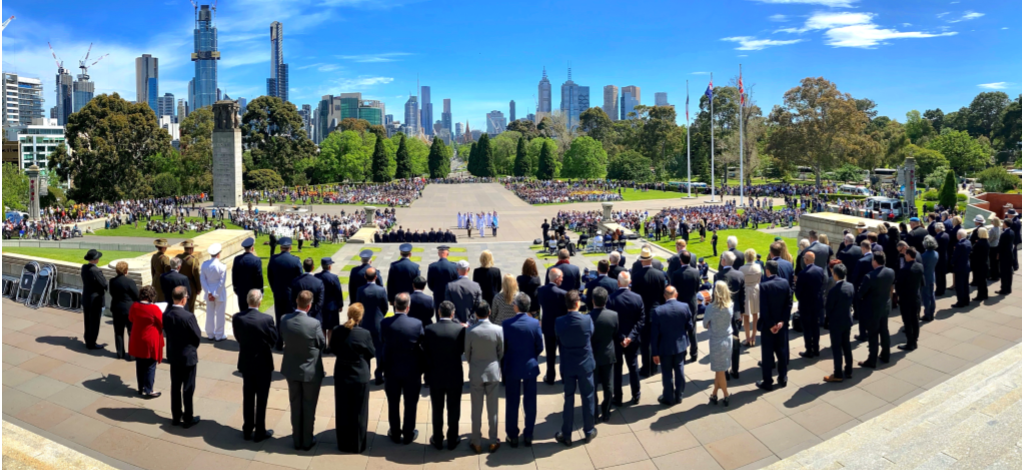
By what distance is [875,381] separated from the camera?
7.97m

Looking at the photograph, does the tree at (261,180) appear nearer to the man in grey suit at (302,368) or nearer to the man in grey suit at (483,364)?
the man in grey suit at (302,368)

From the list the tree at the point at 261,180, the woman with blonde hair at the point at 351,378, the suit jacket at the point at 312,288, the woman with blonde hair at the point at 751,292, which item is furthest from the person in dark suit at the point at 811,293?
the tree at the point at 261,180

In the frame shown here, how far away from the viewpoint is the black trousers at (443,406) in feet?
20.9

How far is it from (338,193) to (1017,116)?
258 feet

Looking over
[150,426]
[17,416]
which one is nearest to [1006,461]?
[150,426]

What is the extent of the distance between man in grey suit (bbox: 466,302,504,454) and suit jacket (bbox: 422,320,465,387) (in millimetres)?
98

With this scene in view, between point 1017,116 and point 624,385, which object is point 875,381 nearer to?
point 624,385

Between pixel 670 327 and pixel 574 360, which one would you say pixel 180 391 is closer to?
pixel 574 360

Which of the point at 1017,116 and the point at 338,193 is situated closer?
the point at 338,193

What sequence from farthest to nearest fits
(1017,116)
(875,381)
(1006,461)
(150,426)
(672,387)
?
(1017,116), (875,381), (672,387), (150,426), (1006,461)

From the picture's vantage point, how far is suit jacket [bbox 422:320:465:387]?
6250 mm

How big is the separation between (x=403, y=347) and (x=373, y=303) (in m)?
1.52

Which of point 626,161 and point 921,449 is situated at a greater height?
point 626,161

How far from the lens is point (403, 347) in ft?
20.6
